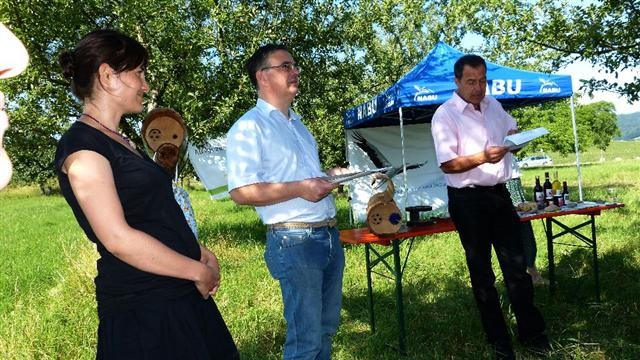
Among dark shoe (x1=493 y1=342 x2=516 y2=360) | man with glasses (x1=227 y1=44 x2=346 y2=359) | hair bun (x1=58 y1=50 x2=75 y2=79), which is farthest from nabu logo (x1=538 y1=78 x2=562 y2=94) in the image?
hair bun (x1=58 y1=50 x2=75 y2=79)

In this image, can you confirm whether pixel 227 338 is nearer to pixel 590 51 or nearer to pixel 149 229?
pixel 149 229

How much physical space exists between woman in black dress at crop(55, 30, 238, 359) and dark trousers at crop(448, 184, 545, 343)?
234 cm

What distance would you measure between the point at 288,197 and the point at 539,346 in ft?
7.93

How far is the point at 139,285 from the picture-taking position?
1.65 metres

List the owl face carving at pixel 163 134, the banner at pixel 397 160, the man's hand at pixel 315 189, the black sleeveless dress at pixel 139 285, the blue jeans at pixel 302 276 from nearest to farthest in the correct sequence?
the black sleeveless dress at pixel 139 285 < the owl face carving at pixel 163 134 < the man's hand at pixel 315 189 < the blue jeans at pixel 302 276 < the banner at pixel 397 160

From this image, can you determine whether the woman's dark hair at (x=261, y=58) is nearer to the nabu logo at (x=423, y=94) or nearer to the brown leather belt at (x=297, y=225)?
the brown leather belt at (x=297, y=225)

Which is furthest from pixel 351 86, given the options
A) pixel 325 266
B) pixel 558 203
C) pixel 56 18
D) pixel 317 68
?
pixel 325 266

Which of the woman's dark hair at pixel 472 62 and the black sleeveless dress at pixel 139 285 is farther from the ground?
the woman's dark hair at pixel 472 62

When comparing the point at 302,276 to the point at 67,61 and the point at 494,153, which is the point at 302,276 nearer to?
the point at 67,61

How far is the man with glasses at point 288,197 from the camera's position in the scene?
2426mm

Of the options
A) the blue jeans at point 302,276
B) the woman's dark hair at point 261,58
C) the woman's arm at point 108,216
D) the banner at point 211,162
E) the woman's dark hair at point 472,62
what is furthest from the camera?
the banner at point 211,162

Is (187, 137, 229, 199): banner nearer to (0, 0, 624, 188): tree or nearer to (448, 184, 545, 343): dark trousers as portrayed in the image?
(0, 0, 624, 188): tree

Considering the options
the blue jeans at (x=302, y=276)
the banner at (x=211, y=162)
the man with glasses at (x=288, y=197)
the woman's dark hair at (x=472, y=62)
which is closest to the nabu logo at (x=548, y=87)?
the woman's dark hair at (x=472, y=62)

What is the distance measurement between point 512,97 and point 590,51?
3.00 metres
